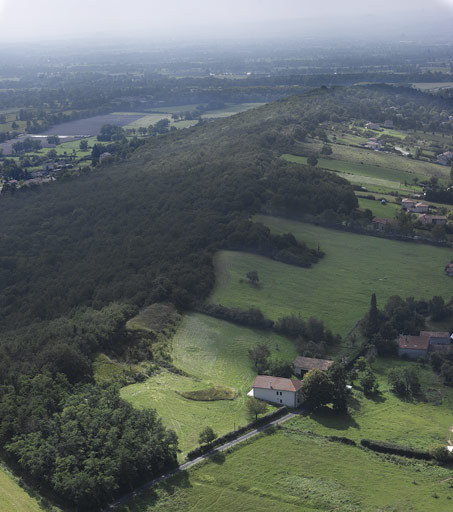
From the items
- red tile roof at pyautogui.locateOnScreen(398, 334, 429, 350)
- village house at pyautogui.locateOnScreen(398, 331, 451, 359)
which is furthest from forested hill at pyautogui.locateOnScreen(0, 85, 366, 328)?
village house at pyautogui.locateOnScreen(398, 331, 451, 359)

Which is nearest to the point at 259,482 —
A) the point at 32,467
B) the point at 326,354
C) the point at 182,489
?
the point at 182,489

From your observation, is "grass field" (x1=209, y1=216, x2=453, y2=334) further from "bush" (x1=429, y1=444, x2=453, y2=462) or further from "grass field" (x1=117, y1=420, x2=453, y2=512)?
"grass field" (x1=117, y1=420, x2=453, y2=512)

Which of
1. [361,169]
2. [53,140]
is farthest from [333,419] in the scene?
[53,140]

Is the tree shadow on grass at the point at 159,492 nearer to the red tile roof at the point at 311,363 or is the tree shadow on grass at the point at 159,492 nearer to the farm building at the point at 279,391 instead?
the farm building at the point at 279,391

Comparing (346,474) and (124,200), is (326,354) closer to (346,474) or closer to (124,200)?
(346,474)

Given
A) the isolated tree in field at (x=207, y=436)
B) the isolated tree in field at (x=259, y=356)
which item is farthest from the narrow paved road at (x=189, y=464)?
the isolated tree in field at (x=259, y=356)
